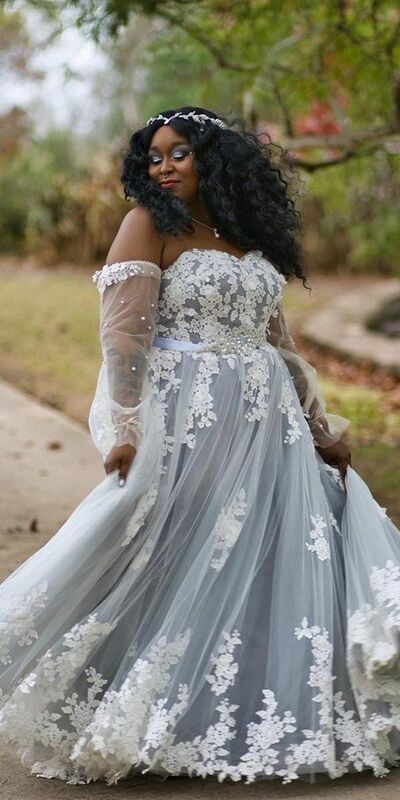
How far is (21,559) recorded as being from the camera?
5.84m

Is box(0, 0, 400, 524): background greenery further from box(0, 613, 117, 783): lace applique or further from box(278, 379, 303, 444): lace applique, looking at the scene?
box(0, 613, 117, 783): lace applique

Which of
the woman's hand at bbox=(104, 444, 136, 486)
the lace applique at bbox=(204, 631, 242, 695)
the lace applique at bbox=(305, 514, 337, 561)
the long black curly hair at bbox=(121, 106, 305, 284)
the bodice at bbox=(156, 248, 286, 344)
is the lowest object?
the lace applique at bbox=(204, 631, 242, 695)

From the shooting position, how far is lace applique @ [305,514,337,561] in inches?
144

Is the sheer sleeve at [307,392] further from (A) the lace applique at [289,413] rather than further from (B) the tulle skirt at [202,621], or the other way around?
(B) the tulle skirt at [202,621]

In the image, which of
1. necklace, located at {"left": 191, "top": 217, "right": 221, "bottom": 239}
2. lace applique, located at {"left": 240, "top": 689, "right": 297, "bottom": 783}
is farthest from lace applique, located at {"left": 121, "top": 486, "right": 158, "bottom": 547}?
necklace, located at {"left": 191, "top": 217, "right": 221, "bottom": 239}

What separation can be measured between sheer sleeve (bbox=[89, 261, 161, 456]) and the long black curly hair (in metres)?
0.18

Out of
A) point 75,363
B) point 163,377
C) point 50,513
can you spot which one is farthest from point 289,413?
point 75,363

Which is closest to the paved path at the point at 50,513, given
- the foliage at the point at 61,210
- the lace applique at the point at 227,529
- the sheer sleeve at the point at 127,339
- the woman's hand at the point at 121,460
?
the lace applique at the point at 227,529

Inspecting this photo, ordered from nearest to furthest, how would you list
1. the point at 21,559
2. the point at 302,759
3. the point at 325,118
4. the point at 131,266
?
the point at 302,759
the point at 131,266
the point at 21,559
the point at 325,118

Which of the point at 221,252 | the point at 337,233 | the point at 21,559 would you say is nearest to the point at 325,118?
the point at 337,233

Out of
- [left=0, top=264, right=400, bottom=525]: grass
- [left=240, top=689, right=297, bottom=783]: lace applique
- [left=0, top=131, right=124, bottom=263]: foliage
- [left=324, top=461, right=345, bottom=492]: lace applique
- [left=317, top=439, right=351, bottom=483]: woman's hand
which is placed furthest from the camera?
[left=0, top=131, right=124, bottom=263]: foliage

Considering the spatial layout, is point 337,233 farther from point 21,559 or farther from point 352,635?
point 352,635

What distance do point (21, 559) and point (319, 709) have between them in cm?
266

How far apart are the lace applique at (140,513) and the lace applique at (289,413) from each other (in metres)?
0.49
